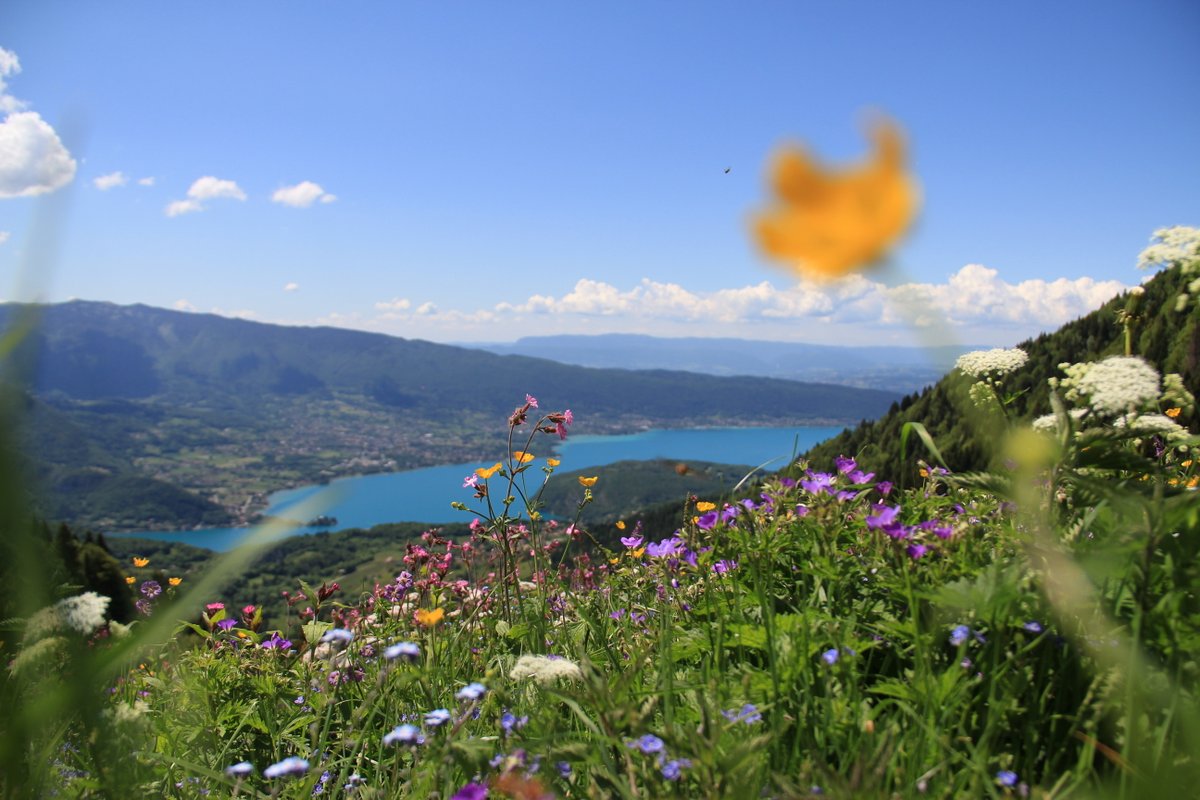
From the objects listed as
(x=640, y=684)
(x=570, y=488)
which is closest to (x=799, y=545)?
(x=640, y=684)

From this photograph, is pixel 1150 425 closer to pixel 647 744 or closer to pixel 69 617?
pixel 647 744

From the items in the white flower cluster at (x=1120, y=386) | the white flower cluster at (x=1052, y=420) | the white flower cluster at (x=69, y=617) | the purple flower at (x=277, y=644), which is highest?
the white flower cluster at (x=1120, y=386)

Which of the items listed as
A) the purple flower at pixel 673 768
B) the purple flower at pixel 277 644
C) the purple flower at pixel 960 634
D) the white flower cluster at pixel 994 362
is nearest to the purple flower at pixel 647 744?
the purple flower at pixel 673 768

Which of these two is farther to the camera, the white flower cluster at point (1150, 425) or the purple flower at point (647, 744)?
the white flower cluster at point (1150, 425)

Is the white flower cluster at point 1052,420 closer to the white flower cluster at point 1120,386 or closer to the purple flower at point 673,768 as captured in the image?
the white flower cluster at point 1120,386

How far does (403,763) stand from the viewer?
224cm

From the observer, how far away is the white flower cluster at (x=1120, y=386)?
1.71 metres

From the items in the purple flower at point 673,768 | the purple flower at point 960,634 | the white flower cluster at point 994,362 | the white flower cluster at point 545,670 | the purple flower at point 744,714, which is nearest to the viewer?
the purple flower at point 673,768

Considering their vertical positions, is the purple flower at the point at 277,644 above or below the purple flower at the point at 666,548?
below

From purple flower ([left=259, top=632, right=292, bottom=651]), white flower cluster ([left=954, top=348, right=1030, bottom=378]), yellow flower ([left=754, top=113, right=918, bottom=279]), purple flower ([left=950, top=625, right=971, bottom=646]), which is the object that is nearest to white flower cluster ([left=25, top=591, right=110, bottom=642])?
yellow flower ([left=754, top=113, right=918, bottom=279])

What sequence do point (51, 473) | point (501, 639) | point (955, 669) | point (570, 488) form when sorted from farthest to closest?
point (570, 488), point (501, 639), point (955, 669), point (51, 473)

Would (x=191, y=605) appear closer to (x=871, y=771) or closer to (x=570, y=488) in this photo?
(x=871, y=771)

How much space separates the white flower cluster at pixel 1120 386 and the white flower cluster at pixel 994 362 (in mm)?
261

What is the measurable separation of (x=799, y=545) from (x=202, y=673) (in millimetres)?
Result: 2344
